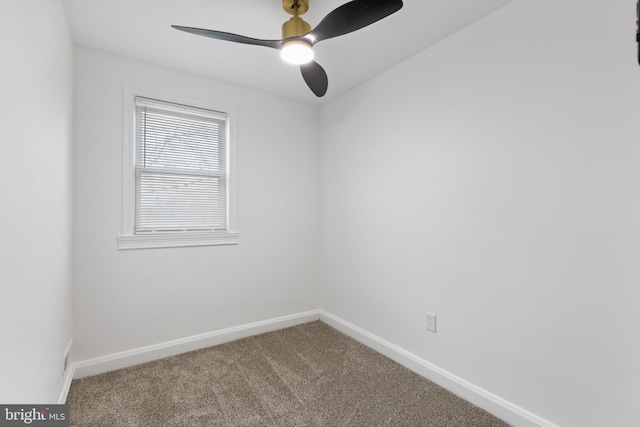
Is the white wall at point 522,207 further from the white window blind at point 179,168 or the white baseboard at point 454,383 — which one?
the white window blind at point 179,168

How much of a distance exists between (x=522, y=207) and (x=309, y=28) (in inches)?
61.3

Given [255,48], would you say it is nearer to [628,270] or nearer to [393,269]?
[393,269]

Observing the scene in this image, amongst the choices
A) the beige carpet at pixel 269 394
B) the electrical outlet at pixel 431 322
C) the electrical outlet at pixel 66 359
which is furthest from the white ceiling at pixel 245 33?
the beige carpet at pixel 269 394

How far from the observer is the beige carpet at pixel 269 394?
5.74ft

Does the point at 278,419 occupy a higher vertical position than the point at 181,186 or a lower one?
lower

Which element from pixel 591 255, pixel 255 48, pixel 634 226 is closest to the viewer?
pixel 634 226

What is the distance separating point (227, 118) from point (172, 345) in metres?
2.09

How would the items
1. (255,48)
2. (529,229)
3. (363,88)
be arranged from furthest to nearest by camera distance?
(363,88) < (255,48) < (529,229)

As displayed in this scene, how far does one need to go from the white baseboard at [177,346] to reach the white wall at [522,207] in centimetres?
105

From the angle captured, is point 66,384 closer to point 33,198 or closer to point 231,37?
point 33,198

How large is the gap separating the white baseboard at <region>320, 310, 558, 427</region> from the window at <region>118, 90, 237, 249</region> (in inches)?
61.8

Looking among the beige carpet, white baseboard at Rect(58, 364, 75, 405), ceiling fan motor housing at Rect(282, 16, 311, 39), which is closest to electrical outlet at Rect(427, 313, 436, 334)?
the beige carpet

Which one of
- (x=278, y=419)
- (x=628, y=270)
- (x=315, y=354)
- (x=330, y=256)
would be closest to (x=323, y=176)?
(x=330, y=256)

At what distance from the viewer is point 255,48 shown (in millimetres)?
2207
